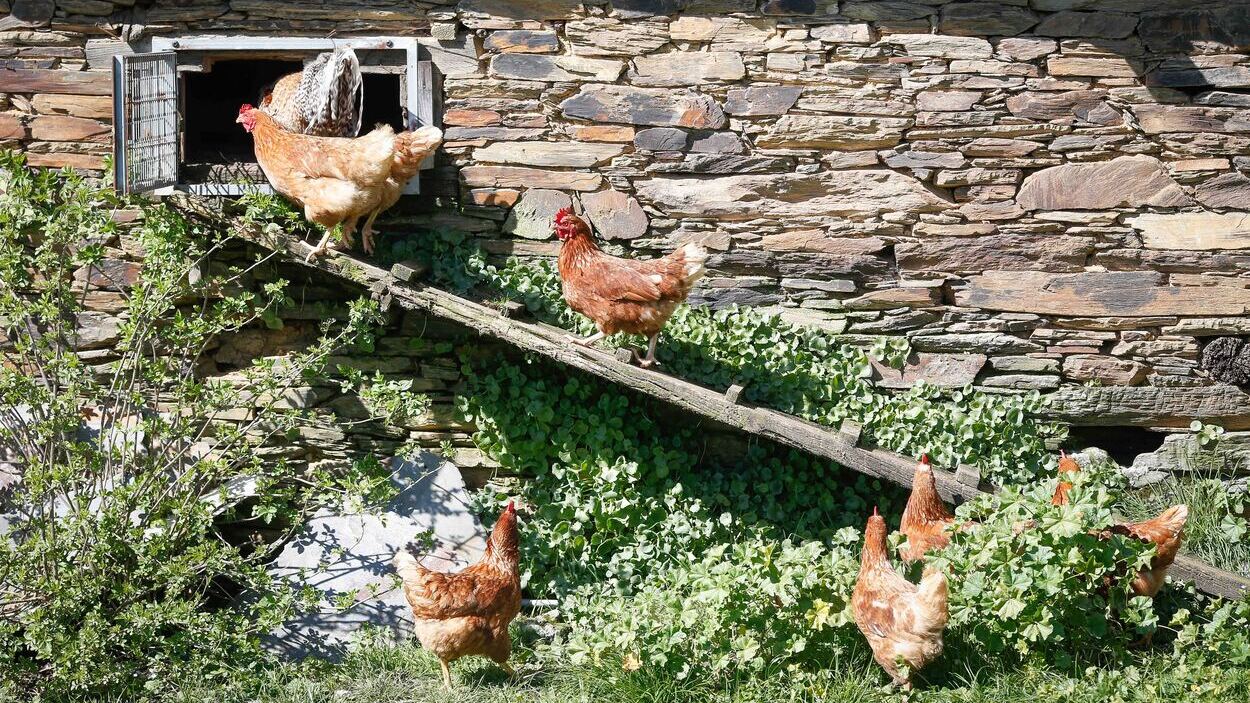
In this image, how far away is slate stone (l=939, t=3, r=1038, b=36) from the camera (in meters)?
6.28

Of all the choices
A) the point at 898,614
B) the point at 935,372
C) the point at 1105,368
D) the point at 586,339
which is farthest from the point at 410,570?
the point at 1105,368

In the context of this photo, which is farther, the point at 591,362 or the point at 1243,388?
the point at 1243,388

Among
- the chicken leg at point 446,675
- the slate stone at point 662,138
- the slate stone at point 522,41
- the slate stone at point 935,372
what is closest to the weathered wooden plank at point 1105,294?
the slate stone at point 935,372

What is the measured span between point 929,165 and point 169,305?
13.6ft

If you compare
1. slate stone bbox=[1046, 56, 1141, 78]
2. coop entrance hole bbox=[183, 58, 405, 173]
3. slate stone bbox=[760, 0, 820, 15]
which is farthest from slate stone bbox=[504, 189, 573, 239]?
slate stone bbox=[1046, 56, 1141, 78]

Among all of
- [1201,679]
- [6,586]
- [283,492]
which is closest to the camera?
[1201,679]

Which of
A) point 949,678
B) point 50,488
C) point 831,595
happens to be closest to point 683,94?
point 831,595

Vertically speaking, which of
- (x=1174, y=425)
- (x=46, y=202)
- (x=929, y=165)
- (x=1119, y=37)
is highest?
(x=1119, y=37)

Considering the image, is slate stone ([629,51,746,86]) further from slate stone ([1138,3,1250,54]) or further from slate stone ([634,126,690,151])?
slate stone ([1138,3,1250,54])

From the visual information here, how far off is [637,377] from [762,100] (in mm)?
1801

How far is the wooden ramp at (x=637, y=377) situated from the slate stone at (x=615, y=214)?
32.0 inches

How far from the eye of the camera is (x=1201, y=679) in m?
4.84

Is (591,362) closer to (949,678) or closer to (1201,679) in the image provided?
(949,678)

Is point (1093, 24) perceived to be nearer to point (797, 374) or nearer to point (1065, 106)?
point (1065, 106)
